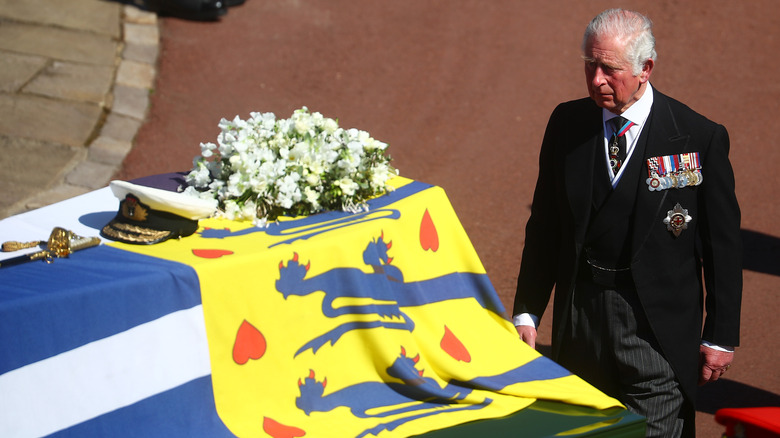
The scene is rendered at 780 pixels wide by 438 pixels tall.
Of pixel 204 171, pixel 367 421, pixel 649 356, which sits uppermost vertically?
pixel 204 171

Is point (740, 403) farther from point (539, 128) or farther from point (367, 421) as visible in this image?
point (539, 128)

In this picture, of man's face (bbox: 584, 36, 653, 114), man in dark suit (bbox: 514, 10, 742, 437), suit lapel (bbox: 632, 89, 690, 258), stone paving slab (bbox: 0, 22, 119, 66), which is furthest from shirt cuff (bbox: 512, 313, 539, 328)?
stone paving slab (bbox: 0, 22, 119, 66)

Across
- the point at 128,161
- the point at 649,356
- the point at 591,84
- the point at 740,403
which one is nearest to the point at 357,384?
the point at 649,356

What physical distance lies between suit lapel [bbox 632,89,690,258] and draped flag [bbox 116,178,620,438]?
67 centimetres

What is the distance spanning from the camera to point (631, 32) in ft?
9.38

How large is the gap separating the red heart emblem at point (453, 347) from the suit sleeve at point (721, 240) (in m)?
0.98

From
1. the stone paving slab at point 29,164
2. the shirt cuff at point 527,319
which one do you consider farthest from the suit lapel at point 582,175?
the stone paving slab at point 29,164

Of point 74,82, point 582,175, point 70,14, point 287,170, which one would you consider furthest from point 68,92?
point 582,175

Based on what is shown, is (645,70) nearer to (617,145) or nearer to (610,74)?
(610,74)

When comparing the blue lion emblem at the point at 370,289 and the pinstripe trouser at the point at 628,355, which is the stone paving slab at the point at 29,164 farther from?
the pinstripe trouser at the point at 628,355

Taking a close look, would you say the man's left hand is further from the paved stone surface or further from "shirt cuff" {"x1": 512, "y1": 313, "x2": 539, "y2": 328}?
the paved stone surface

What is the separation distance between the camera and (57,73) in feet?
25.6

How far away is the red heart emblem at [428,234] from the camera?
146 inches

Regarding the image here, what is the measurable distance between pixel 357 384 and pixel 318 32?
6.65 meters
